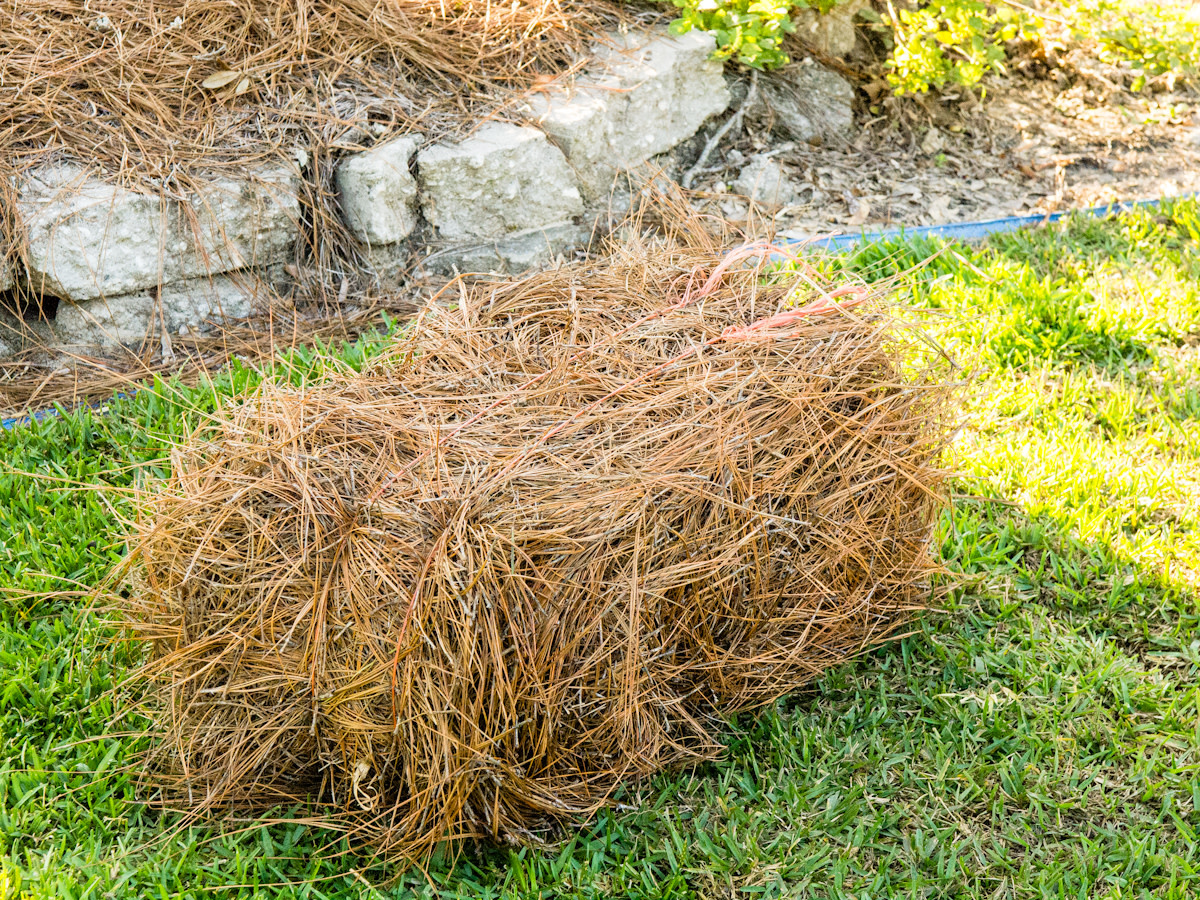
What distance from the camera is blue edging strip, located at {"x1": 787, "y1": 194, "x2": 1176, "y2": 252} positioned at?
4.28 meters

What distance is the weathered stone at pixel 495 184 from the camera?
4.02m

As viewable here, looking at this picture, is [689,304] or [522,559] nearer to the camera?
[522,559]

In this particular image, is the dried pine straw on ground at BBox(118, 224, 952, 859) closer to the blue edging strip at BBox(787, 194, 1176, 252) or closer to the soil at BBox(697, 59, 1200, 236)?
the blue edging strip at BBox(787, 194, 1176, 252)

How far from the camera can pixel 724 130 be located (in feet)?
15.7

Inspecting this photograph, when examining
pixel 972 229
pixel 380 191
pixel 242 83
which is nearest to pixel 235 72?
pixel 242 83

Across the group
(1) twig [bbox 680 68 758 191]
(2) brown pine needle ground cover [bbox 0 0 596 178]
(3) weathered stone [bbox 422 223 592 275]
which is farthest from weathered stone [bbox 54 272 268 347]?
(1) twig [bbox 680 68 758 191]

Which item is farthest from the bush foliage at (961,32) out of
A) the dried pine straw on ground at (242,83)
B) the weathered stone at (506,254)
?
the weathered stone at (506,254)

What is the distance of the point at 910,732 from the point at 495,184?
2.73 m

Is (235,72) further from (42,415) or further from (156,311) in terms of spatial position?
(42,415)

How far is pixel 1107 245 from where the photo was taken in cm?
416

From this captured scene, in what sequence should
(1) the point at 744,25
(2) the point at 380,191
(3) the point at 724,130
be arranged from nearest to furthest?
1. (2) the point at 380,191
2. (1) the point at 744,25
3. (3) the point at 724,130

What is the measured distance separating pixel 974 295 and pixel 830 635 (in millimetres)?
1932

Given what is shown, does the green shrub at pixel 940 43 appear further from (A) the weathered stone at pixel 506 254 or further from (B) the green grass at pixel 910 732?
(B) the green grass at pixel 910 732

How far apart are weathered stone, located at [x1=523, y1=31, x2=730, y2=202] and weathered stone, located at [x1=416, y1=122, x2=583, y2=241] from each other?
0.13m
